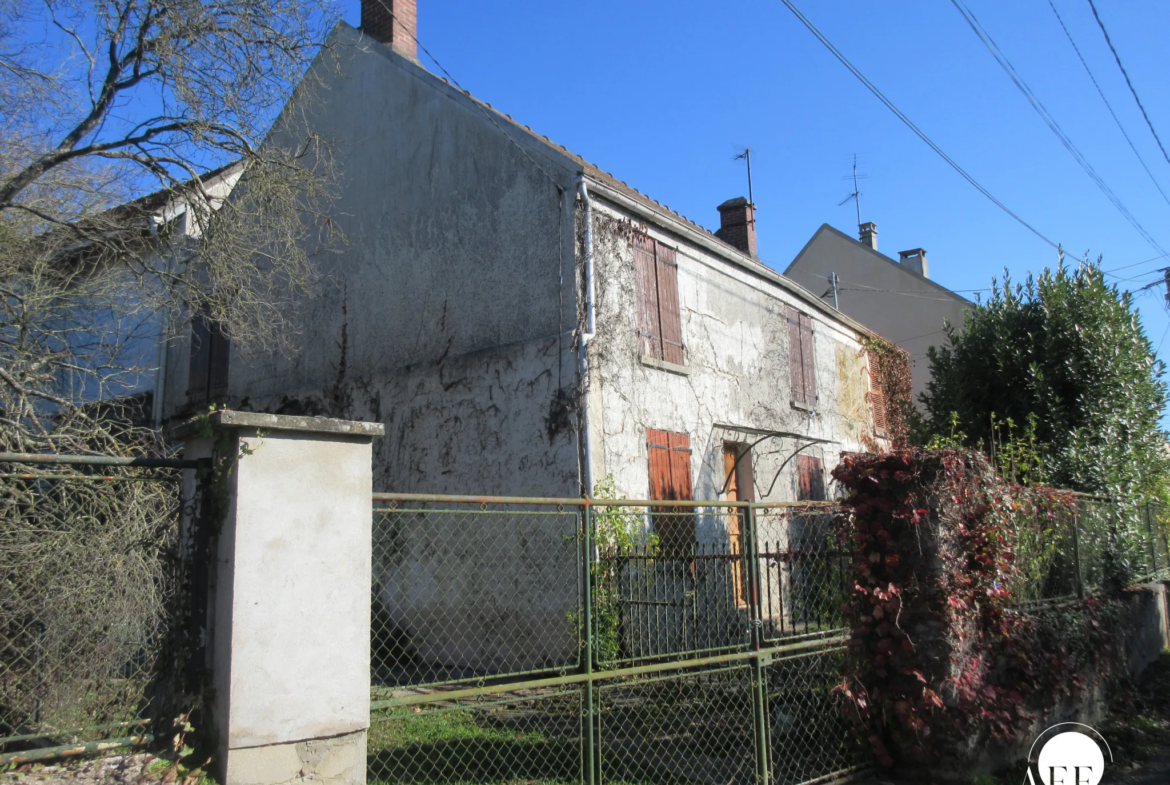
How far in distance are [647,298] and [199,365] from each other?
8.00 metres

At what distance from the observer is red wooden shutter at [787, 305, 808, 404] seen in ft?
44.5

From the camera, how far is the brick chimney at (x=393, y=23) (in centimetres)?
1255

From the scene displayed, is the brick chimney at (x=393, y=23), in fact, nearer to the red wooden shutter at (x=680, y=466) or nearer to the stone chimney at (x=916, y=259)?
the red wooden shutter at (x=680, y=466)

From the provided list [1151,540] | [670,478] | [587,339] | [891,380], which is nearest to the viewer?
[587,339]

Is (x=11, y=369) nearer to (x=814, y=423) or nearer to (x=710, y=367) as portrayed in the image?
(x=710, y=367)

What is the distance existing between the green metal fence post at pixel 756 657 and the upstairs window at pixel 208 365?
10639mm

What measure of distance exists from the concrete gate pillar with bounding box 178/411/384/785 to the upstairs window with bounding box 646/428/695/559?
6.43 m

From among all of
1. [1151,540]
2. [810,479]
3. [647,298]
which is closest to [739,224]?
[810,479]

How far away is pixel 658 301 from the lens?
1088cm

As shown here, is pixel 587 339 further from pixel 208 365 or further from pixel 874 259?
pixel 874 259

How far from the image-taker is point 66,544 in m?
3.73

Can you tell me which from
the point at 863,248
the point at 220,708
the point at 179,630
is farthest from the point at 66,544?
the point at 863,248

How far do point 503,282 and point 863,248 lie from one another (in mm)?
15397

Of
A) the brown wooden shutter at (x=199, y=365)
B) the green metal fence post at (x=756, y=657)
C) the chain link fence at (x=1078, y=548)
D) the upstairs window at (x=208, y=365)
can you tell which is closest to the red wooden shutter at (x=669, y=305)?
the chain link fence at (x=1078, y=548)
